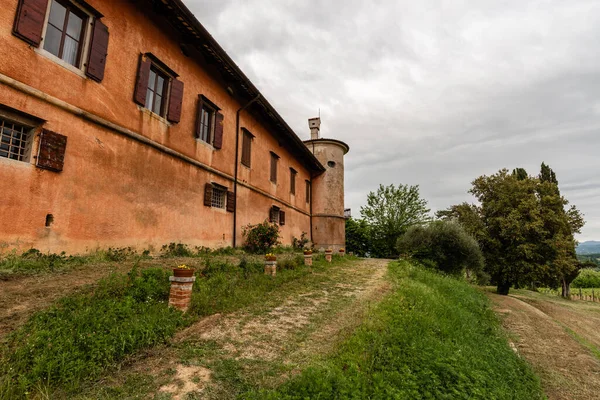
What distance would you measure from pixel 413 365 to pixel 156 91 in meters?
9.08

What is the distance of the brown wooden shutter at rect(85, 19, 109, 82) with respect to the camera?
6410 mm

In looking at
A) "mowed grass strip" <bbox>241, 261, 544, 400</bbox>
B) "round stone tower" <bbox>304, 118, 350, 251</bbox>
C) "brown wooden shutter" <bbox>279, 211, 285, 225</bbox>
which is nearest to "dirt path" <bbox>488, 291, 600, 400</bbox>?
"mowed grass strip" <bbox>241, 261, 544, 400</bbox>

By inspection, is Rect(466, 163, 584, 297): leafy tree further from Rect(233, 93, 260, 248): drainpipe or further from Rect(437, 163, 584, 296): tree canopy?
Rect(233, 93, 260, 248): drainpipe

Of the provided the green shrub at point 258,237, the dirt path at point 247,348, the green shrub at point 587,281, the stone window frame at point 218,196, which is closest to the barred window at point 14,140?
the dirt path at point 247,348

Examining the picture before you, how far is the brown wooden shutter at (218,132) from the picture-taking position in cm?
1052

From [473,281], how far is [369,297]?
18375 mm

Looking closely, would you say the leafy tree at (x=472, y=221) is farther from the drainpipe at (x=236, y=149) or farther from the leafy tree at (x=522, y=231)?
the drainpipe at (x=236, y=149)

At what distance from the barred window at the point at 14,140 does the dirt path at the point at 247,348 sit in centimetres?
465

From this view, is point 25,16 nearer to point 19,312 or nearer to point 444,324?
point 19,312

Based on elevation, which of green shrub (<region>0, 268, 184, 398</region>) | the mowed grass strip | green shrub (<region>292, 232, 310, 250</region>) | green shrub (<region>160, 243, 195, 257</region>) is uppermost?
green shrub (<region>292, 232, 310, 250</region>)

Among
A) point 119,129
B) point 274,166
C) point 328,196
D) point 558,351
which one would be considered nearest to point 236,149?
point 274,166

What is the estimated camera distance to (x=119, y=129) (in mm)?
6910

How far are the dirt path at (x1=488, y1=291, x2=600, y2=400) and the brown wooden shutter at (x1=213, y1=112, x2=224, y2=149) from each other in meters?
11.0

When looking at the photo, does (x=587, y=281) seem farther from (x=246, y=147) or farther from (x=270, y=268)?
(x=270, y=268)
